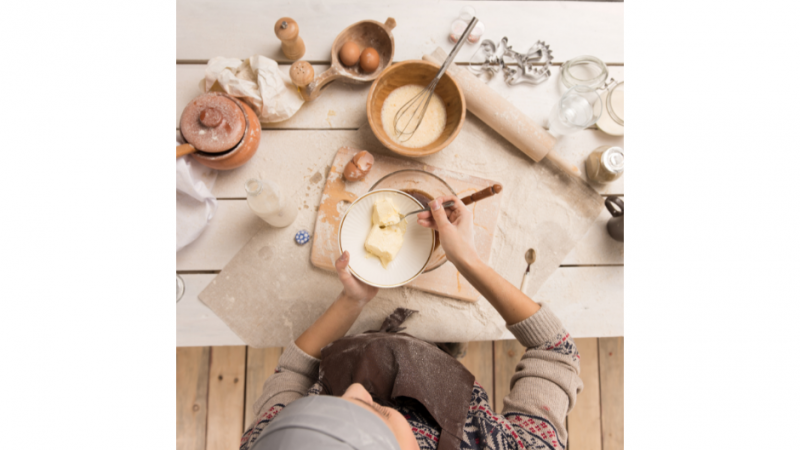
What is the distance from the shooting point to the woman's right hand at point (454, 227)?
83cm

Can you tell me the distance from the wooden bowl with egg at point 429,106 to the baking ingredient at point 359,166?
0.22 ft

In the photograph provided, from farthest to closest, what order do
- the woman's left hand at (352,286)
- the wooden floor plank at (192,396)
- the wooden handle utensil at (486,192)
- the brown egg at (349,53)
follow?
the wooden floor plank at (192,396), the brown egg at (349,53), the woman's left hand at (352,286), the wooden handle utensil at (486,192)

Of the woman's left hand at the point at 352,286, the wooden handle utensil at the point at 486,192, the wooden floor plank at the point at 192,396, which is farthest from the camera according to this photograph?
the wooden floor plank at the point at 192,396

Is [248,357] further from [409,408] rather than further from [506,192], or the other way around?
[506,192]

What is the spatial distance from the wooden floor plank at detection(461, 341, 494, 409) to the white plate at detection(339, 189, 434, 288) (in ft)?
2.14

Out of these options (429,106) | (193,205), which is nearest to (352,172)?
(429,106)

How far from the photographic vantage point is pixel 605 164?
3.14 ft

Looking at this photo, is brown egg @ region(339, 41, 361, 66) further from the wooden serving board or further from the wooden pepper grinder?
the wooden serving board

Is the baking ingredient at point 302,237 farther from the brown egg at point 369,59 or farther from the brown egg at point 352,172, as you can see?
the brown egg at point 369,59

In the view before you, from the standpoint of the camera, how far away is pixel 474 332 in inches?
39.1

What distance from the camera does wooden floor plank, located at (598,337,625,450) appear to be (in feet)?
4.61

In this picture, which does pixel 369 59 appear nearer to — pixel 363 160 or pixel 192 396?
pixel 363 160

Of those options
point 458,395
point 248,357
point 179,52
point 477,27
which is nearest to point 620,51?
point 477,27

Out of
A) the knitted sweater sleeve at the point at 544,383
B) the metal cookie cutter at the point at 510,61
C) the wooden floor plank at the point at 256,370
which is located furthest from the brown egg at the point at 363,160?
the wooden floor plank at the point at 256,370
